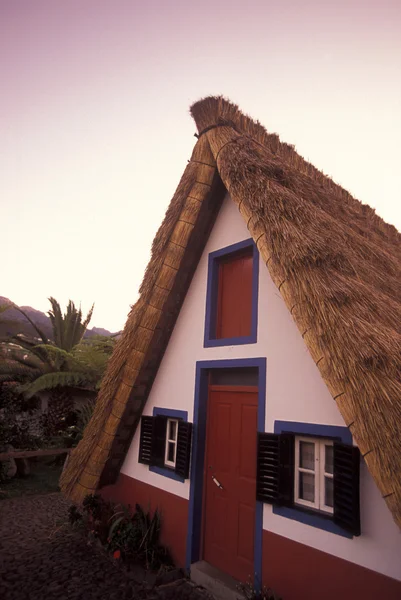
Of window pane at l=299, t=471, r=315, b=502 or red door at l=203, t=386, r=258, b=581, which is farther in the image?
red door at l=203, t=386, r=258, b=581

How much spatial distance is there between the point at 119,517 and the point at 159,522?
878mm

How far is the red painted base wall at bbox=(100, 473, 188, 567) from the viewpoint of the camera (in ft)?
17.6

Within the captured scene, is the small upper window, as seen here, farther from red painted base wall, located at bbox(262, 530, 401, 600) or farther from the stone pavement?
the stone pavement

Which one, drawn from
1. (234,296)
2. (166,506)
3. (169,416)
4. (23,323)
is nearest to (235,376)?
(234,296)

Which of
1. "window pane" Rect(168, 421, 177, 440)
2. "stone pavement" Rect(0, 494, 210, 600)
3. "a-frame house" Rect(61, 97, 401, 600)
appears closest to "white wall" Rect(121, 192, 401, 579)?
"a-frame house" Rect(61, 97, 401, 600)

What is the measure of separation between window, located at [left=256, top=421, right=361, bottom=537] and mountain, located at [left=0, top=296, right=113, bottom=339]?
12.7m

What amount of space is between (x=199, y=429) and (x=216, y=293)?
1.91 m

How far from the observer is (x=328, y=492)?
3.95m

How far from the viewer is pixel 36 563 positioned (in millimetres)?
5539

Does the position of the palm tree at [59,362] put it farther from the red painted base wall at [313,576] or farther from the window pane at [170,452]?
the red painted base wall at [313,576]

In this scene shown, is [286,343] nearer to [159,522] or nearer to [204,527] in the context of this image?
[204,527]

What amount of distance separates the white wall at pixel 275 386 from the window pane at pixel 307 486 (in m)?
0.28

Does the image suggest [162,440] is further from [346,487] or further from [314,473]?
[346,487]

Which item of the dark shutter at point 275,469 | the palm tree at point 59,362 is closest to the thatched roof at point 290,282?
the dark shutter at point 275,469
